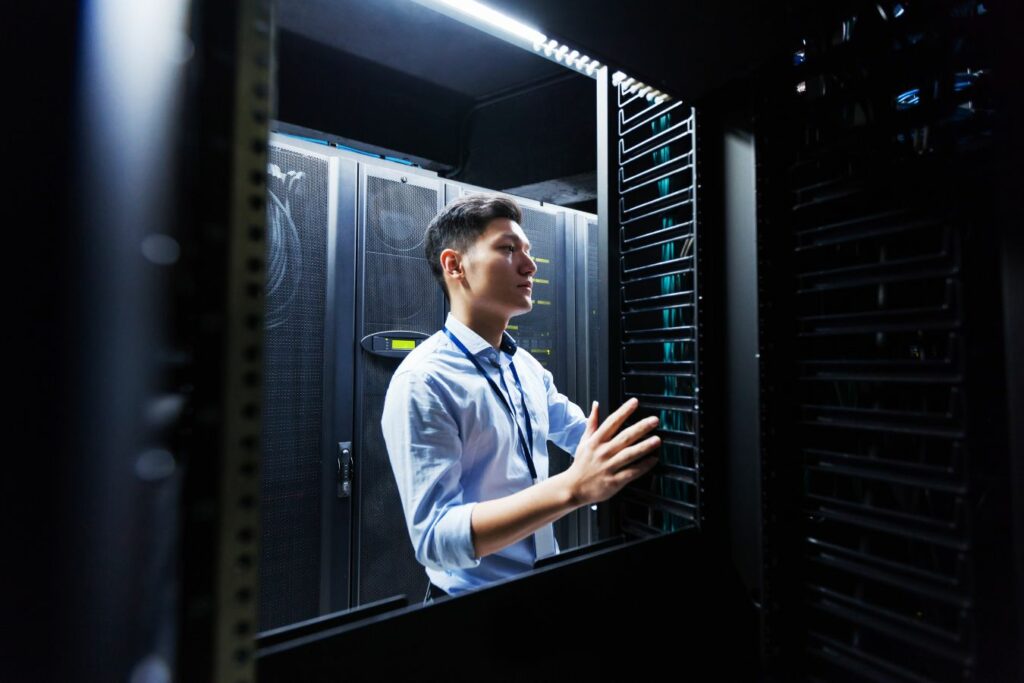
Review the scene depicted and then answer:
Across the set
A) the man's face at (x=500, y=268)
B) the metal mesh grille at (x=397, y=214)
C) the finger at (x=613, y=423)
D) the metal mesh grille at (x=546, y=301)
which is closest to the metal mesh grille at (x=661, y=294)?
the finger at (x=613, y=423)

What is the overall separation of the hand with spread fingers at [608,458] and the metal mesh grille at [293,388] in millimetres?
1220

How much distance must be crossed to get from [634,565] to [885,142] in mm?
802

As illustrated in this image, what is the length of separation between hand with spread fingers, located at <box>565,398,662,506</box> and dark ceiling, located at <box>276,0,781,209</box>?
101 inches

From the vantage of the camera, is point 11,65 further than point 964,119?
No

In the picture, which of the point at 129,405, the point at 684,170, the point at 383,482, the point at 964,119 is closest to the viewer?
the point at 129,405

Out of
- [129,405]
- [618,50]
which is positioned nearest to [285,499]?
[129,405]

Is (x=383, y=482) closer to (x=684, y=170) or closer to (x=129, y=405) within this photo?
(x=684, y=170)

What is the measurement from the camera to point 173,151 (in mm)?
458

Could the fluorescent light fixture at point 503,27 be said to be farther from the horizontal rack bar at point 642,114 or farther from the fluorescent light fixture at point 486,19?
the horizontal rack bar at point 642,114

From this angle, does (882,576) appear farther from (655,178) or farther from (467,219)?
(467,219)

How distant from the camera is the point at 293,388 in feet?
6.27

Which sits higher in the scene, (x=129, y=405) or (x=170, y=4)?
(x=170, y=4)

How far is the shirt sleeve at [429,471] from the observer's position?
1100mm

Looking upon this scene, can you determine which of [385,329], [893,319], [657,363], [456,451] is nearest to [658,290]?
[657,363]
